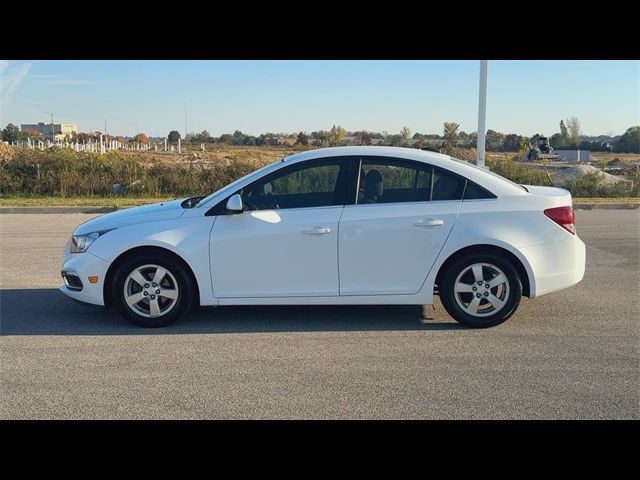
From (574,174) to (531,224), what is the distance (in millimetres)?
17729

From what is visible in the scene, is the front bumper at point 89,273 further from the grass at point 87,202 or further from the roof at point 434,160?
the grass at point 87,202

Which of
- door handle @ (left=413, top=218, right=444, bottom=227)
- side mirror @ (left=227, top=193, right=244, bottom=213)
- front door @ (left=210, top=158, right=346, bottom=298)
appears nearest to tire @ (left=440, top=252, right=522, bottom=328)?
door handle @ (left=413, top=218, right=444, bottom=227)

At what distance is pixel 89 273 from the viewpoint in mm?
6074

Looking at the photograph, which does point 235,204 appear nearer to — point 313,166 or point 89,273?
point 313,166

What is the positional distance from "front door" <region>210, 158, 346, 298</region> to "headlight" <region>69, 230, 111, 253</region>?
1133mm

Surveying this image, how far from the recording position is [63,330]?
6051mm

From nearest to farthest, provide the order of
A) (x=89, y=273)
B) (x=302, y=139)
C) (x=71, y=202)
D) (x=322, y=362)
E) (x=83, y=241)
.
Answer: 1. (x=322, y=362)
2. (x=89, y=273)
3. (x=83, y=241)
4. (x=71, y=202)
5. (x=302, y=139)

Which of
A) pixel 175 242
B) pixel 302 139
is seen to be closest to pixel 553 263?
pixel 175 242

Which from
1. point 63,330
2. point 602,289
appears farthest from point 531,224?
point 63,330

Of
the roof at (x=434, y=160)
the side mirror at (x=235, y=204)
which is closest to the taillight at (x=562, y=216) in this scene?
the roof at (x=434, y=160)

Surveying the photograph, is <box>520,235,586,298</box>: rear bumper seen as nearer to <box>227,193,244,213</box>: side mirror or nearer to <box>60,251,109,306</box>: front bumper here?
<box>227,193,244,213</box>: side mirror

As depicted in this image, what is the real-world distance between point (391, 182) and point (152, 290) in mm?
2454

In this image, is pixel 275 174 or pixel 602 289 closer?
pixel 275 174
